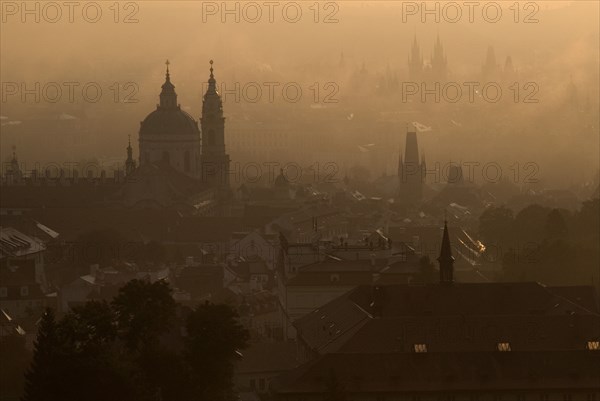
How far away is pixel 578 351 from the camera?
2315 inches

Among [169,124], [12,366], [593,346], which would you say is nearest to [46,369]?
[12,366]

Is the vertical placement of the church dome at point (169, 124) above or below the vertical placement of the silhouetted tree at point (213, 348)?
below

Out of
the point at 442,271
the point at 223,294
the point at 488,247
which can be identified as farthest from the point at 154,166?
the point at 442,271

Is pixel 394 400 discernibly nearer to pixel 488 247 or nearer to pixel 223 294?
pixel 223 294

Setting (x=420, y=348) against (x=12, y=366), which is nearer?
(x=420, y=348)

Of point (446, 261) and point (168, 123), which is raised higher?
point (446, 261)

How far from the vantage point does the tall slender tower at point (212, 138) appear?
153625 mm

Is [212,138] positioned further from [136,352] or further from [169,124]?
[136,352]

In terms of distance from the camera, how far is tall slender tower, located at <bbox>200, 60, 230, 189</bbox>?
154 meters

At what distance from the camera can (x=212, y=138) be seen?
154 metres

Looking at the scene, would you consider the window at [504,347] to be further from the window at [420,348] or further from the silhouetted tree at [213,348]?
the silhouetted tree at [213,348]

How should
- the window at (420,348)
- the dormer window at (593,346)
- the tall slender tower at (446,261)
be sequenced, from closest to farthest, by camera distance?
the window at (420,348) → the dormer window at (593,346) → the tall slender tower at (446,261)

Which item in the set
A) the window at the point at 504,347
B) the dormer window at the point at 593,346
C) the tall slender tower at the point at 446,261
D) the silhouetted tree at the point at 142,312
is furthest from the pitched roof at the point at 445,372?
the tall slender tower at the point at 446,261

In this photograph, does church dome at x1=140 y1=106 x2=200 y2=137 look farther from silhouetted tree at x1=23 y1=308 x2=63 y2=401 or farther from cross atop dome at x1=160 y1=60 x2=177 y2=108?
silhouetted tree at x1=23 y1=308 x2=63 y2=401
